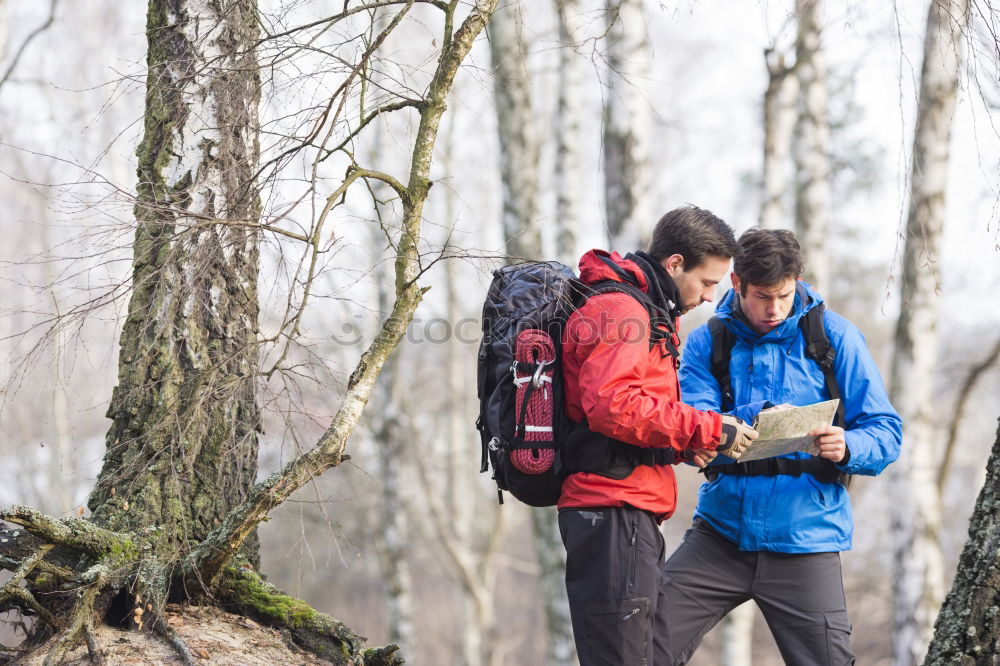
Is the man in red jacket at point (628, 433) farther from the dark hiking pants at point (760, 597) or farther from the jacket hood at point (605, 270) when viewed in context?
the dark hiking pants at point (760, 597)

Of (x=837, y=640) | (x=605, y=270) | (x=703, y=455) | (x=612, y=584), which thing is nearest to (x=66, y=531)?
(x=612, y=584)

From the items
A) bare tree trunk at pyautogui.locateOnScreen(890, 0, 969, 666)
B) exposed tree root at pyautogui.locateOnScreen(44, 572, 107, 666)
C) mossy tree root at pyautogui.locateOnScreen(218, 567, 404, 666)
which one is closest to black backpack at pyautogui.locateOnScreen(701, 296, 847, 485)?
mossy tree root at pyautogui.locateOnScreen(218, 567, 404, 666)

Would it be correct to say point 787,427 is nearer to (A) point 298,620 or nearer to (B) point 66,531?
(A) point 298,620

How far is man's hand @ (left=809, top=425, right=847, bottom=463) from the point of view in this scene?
290 centimetres

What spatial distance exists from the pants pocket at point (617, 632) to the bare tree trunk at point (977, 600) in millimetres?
919

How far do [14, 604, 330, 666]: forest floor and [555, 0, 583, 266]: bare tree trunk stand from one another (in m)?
4.89

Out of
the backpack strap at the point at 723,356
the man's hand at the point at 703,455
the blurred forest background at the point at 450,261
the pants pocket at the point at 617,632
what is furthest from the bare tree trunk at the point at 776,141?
the pants pocket at the point at 617,632

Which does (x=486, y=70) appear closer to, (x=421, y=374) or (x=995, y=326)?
(x=995, y=326)

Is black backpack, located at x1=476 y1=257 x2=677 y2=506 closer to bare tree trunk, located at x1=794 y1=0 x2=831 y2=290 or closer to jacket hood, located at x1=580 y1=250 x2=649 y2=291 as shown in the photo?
jacket hood, located at x1=580 y1=250 x2=649 y2=291

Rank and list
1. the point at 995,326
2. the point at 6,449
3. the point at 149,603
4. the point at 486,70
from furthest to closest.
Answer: the point at 6,449 → the point at 995,326 → the point at 486,70 → the point at 149,603

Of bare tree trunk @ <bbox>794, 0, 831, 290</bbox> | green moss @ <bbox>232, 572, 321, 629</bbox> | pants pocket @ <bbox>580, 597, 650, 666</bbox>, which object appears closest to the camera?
pants pocket @ <bbox>580, 597, 650, 666</bbox>

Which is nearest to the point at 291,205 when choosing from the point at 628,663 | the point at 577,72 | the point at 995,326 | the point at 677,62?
the point at 628,663

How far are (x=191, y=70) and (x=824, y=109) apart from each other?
7.25 metres

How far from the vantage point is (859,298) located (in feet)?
68.5
